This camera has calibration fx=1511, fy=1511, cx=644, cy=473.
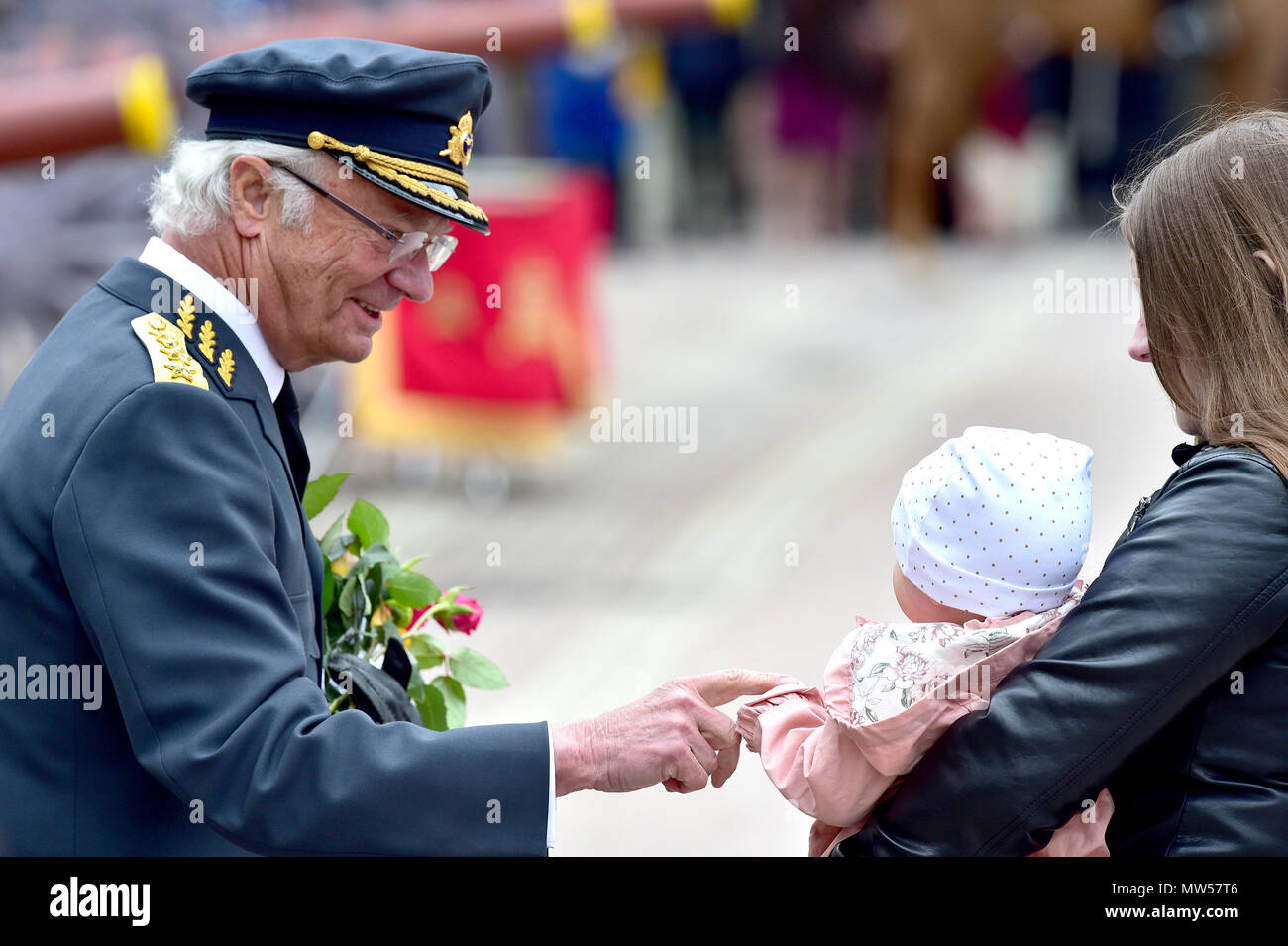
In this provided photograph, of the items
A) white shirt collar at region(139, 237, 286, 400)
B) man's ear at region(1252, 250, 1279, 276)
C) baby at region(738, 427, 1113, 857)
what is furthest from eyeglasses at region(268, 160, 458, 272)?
man's ear at region(1252, 250, 1279, 276)

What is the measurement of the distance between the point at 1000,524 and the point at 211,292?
2.90 feet

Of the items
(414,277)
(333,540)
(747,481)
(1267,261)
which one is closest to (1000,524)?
(1267,261)

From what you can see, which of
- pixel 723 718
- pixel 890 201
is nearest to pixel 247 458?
pixel 723 718

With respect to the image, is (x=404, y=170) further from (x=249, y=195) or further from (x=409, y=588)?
(x=409, y=588)

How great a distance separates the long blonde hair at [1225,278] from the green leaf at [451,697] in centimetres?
103

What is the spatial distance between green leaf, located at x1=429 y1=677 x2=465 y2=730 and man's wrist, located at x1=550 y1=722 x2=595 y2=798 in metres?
0.54

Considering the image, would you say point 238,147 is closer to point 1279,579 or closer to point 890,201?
point 1279,579

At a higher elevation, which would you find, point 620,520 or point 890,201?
point 890,201

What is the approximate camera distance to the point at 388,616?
6.75 feet

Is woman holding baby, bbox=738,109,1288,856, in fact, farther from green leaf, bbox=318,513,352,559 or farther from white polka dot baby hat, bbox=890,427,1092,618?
green leaf, bbox=318,513,352,559

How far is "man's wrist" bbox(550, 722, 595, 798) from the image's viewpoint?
1521mm

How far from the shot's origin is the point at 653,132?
12.9 meters

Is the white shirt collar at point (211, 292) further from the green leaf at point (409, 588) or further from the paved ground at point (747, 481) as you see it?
the paved ground at point (747, 481)
